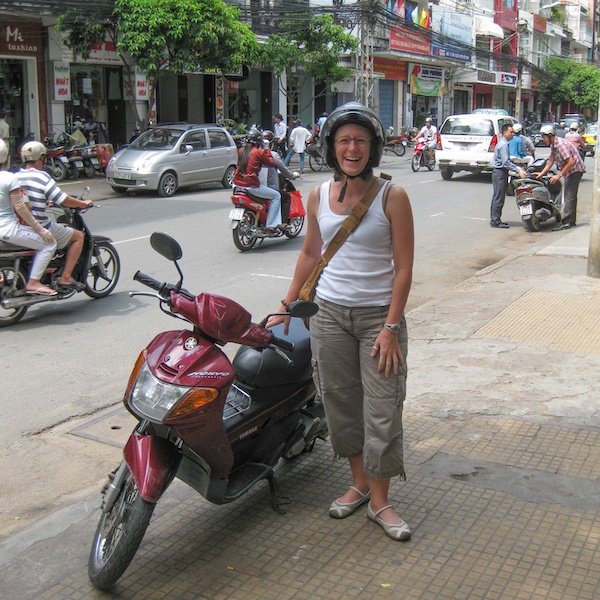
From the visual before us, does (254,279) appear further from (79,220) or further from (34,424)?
(34,424)

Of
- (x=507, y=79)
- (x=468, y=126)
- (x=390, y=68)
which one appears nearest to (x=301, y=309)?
(x=468, y=126)

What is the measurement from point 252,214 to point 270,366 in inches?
297

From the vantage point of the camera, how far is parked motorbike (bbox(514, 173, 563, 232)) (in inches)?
519

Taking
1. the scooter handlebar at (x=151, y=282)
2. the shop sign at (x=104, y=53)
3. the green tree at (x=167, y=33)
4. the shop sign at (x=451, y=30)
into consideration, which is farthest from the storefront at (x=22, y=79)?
the shop sign at (x=451, y=30)

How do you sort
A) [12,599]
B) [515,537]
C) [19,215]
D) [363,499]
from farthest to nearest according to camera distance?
[19,215] < [363,499] < [515,537] < [12,599]

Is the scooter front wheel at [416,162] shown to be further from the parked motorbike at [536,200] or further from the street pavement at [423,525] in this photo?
the street pavement at [423,525]

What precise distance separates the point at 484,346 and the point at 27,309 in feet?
14.3

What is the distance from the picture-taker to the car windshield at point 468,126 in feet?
69.6

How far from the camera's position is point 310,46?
26.7 meters

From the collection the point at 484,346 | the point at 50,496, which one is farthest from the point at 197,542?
the point at 484,346

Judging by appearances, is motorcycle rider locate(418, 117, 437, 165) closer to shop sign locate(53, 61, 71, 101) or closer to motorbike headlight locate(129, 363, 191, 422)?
shop sign locate(53, 61, 71, 101)

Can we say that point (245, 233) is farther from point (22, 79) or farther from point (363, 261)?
point (22, 79)

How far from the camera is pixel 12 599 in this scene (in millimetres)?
3180

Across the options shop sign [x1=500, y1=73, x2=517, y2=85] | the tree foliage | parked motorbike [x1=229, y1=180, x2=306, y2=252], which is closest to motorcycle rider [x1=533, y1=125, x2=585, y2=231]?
parked motorbike [x1=229, y1=180, x2=306, y2=252]
